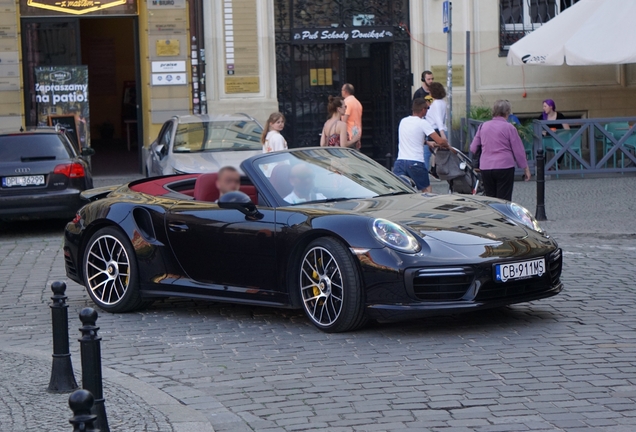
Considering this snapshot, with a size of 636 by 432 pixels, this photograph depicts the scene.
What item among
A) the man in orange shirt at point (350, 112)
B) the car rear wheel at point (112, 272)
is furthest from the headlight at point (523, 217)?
the man in orange shirt at point (350, 112)

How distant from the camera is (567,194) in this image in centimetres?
1747

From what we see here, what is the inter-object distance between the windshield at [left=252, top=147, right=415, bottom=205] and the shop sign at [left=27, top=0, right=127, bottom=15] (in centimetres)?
1412

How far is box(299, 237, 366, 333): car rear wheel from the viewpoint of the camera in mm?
7664

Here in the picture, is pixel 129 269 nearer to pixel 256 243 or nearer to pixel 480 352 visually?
pixel 256 243

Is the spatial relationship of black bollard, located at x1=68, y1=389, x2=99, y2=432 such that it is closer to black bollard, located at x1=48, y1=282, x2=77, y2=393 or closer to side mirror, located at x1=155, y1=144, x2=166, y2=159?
black bollard, located at x1=48, y1=282, x2=77, y2=393

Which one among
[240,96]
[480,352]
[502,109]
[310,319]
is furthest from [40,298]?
[240,96]

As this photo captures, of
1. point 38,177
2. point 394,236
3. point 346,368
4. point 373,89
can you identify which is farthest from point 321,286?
point 373,89

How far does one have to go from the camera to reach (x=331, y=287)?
7.80m

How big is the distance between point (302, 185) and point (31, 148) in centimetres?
758

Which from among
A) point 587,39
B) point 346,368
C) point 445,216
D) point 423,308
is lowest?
point 346,368

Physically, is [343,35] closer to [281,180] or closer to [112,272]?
[112,272]

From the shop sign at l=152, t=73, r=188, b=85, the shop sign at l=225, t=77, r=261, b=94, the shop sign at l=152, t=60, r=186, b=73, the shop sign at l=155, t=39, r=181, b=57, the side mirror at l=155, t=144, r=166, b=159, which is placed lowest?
the side mirror at l=155, t=144, r=166, b=159

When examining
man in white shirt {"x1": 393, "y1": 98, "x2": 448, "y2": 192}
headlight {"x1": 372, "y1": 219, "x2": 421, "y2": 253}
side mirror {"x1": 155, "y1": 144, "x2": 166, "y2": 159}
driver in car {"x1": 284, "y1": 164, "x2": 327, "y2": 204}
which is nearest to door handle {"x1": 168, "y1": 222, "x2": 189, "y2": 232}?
driver in car {"x1": 284, "y1": 164, "x2": 327, "y2": 204}

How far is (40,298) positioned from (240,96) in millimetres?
12747
